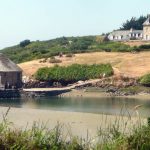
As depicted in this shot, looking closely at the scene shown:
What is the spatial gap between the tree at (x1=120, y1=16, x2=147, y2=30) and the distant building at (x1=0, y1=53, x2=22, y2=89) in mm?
57334

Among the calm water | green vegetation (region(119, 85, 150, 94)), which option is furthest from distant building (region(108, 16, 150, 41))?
the calm water

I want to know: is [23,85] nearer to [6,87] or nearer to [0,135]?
[6,87]

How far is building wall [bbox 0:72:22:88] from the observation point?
6331 centimetres

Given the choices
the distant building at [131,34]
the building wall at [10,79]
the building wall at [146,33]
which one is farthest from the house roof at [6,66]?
the building wall at [146,33]

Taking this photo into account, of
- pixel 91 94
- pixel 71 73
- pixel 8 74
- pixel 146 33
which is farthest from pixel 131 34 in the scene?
pixel 91 94

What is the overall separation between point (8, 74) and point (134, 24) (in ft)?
199

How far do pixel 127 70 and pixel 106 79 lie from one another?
4359 millimetres

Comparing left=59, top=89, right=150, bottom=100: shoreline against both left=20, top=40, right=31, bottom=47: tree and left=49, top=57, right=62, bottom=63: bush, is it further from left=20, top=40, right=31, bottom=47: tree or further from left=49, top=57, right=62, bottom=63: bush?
left=20, top=40, right=31, bottom=47: tree

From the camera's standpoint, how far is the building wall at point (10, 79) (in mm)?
63312

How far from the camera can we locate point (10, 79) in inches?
2530

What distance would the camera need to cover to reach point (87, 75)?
6831 cm

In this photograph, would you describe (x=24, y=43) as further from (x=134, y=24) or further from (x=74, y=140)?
(x=74, y=140)

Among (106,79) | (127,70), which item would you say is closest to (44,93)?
(106,79)

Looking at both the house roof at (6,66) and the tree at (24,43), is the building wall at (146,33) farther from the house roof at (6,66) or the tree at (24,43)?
the house roof at (6,66)
